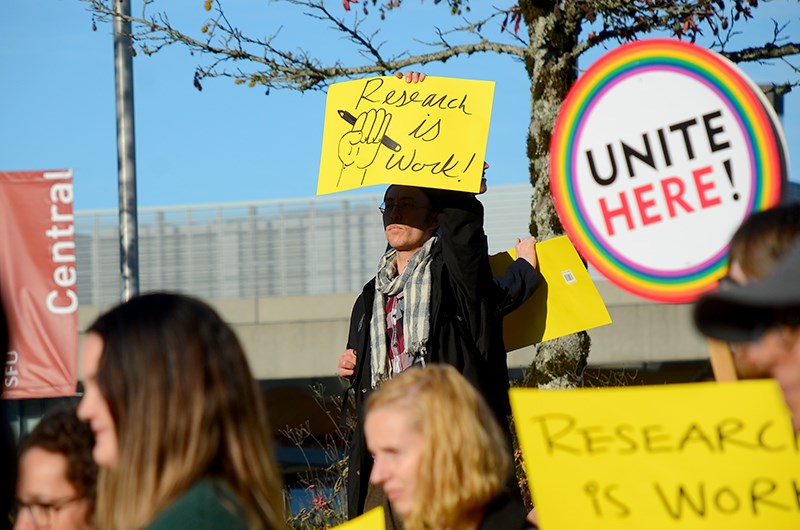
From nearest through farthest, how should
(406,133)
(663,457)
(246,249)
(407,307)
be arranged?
(663,457), (407,307), (406,133), (246,249)

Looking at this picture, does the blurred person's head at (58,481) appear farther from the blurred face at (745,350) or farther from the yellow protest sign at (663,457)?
the blurred face at (745,350)

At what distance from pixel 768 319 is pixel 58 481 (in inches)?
70.1

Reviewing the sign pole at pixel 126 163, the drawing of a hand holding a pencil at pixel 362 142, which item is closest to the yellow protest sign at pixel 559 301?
the drawing of a hand holding a pencil at pixel 362 142

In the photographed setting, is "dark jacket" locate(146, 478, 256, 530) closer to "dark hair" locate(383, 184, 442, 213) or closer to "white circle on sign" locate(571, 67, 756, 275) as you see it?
"white circle on sign" locate(571, 67, 756, 275)

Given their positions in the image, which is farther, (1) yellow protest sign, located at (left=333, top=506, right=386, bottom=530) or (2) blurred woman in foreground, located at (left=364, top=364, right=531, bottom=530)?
(1) yellow protest sign, located at (left=333, top=506, right=386, bottom=530)

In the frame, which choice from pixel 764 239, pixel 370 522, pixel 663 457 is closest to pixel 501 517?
pixel 370 522

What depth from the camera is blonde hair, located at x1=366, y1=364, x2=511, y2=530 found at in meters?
3.13

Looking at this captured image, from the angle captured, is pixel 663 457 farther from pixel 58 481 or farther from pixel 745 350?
pixel 58 481

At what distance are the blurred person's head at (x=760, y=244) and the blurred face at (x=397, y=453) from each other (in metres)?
1.03

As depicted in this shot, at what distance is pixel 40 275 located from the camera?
1091 cm

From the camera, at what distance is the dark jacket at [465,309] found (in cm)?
448

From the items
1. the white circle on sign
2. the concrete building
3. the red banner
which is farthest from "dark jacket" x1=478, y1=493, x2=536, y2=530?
the concrete building

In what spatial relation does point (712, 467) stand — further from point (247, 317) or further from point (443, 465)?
point (247, 317)

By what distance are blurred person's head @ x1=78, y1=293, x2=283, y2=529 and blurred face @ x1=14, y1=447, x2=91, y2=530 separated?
0.73 meters
